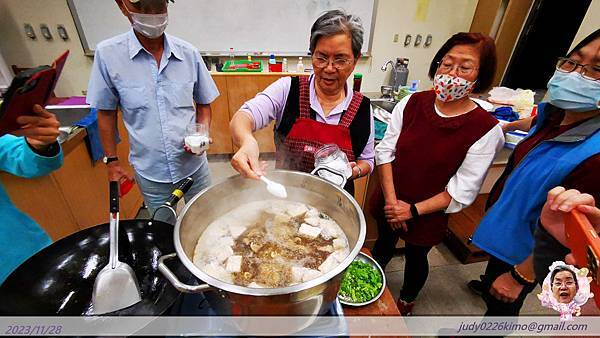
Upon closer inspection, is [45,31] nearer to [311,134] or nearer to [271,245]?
[311,134]

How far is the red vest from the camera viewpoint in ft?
4.18

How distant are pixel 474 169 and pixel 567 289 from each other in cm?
58

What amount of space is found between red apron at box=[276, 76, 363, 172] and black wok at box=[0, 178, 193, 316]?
0.62m

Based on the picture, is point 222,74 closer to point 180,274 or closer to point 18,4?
point 18,4

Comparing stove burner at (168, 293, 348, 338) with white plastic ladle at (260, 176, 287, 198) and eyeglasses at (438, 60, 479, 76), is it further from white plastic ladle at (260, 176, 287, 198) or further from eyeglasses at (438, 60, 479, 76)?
eyeglasses at (438, 60, 479, 76)

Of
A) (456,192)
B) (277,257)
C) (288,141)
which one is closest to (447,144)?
(456,192)

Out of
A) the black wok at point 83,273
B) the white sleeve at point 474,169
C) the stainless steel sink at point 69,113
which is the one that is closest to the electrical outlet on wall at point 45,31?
the stainless steel sink at point 69,113

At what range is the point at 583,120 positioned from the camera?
1048 millimetres

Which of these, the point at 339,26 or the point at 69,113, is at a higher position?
the point at 339,26

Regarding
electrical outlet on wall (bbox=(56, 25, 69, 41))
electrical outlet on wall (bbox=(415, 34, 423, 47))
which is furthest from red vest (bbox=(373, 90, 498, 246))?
electrical outlet on wall (bbox=(56, 25, 69, 41))

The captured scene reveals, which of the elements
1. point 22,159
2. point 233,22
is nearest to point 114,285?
point 22,159

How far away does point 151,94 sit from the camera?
1.46 meters

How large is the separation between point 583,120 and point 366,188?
1.28 metres

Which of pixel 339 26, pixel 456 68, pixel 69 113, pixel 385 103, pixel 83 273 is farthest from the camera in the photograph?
pixel 385 103
